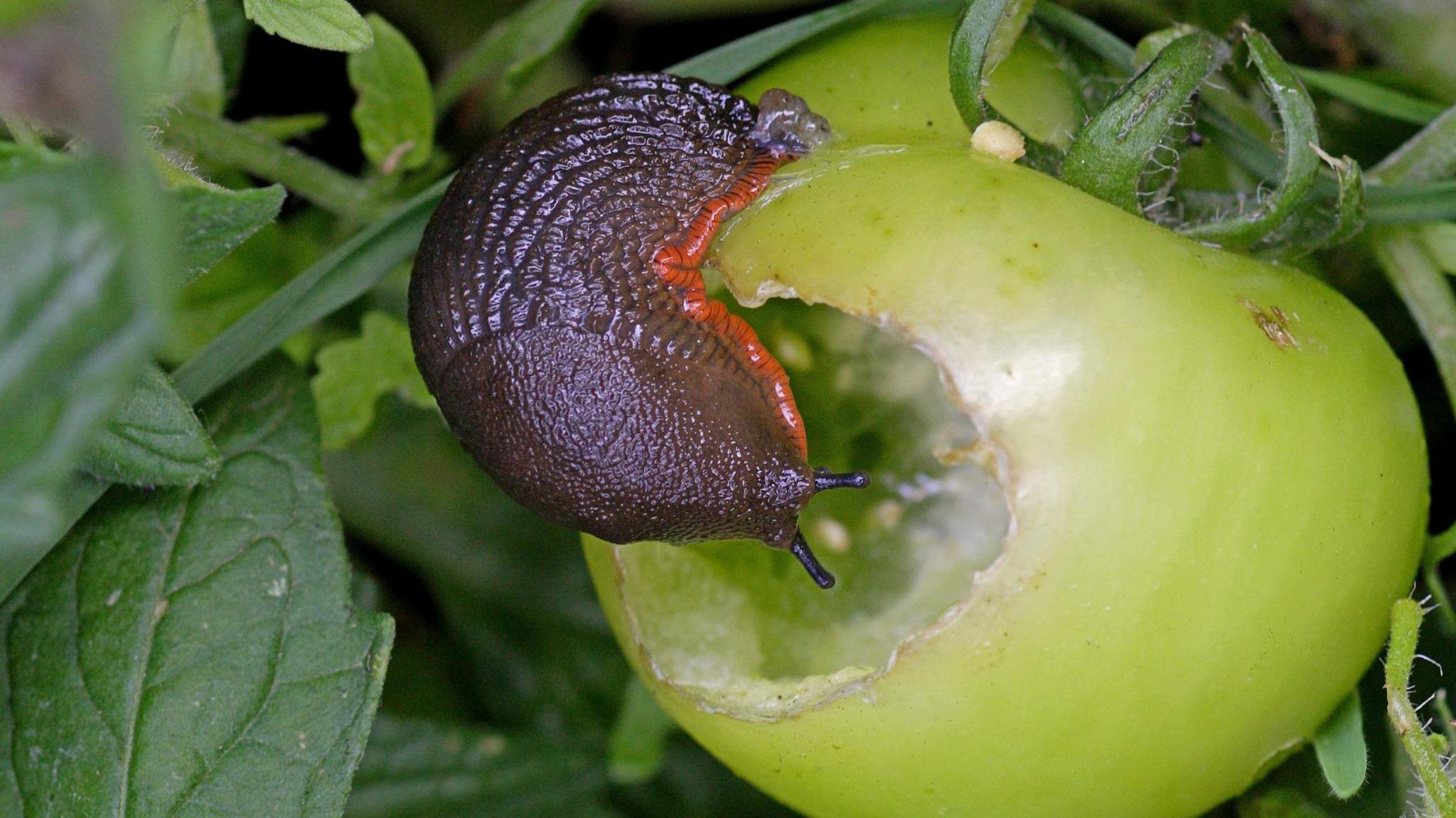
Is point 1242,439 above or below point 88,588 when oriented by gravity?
above

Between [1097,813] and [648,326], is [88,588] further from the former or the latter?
[1097,813]

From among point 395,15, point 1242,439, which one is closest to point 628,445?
point 1242,439

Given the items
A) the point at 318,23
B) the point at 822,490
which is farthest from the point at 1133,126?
the point at 318,23

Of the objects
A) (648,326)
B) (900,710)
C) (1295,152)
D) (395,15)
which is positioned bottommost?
(395,15)

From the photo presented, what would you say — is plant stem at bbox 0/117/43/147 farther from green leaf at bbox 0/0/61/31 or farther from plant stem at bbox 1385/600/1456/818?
plant stem at bbox 1385/600/1456/818

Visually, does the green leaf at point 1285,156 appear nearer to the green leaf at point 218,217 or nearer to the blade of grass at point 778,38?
the blade of grass at point 778,38

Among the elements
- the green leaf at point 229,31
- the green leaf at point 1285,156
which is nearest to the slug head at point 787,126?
the green leaf at point 1285,156
